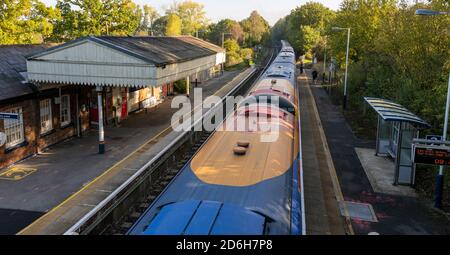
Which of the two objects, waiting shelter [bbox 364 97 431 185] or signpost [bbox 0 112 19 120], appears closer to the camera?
signpost [bbox 0 112 19 120]

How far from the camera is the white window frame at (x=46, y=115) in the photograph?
18.3 m

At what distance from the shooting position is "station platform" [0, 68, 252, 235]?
1198 cm

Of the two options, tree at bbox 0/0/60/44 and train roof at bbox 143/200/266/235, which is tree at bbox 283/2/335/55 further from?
train roof at bbox 143/200/266/235

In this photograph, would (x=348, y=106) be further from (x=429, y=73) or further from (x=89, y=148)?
(x=89, y=148)

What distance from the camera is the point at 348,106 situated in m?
31.7

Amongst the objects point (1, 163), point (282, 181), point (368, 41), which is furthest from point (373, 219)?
point (368, 41)

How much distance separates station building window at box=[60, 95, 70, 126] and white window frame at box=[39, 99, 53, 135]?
0.98m

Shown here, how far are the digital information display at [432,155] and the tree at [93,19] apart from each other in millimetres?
35059

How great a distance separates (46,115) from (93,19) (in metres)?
24.9

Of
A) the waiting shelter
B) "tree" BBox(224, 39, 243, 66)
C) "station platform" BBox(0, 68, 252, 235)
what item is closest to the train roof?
"station platform" BBox(0, 68, 252, 235)

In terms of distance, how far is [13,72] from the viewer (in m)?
17.9

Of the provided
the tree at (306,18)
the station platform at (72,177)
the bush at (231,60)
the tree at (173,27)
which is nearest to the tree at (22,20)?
the station platform at (72,177)

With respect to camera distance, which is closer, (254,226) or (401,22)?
(254,226)
